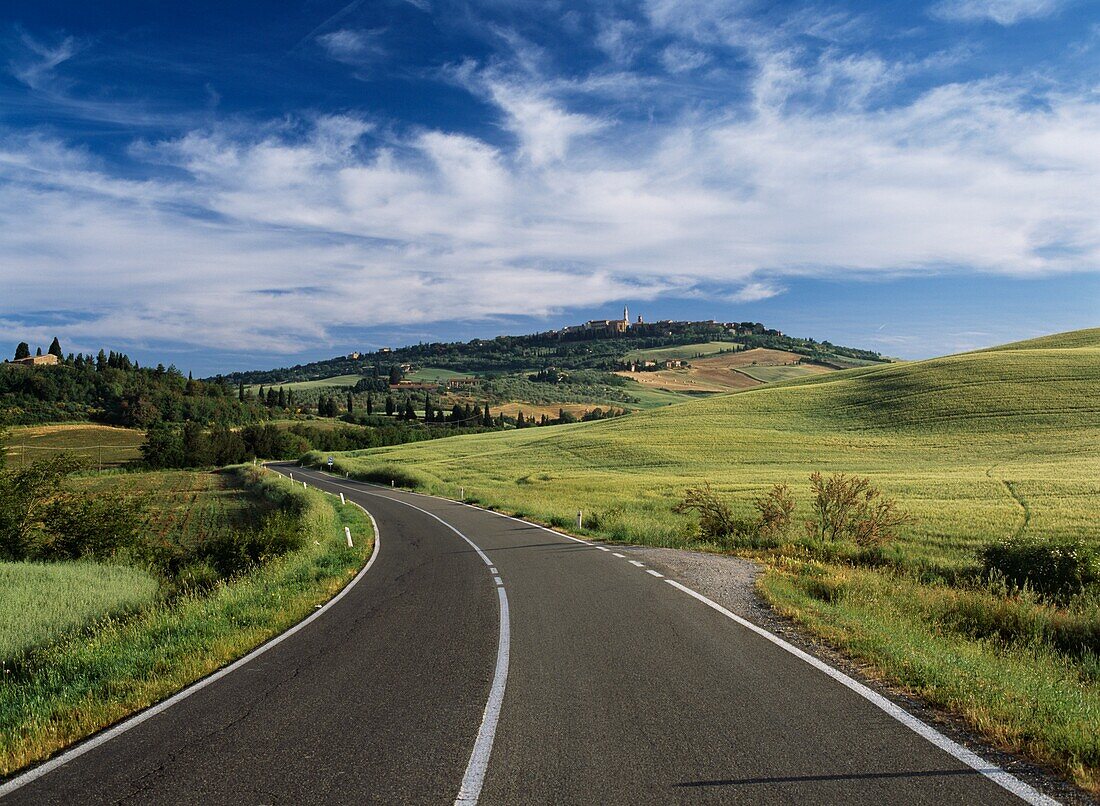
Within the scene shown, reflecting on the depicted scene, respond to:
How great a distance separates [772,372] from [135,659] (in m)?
144

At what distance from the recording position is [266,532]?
65.7 feet

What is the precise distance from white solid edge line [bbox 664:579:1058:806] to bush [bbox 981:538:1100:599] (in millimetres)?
8706

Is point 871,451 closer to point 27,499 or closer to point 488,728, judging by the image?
point 27,499

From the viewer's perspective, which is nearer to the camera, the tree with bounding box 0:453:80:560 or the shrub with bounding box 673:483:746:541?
the shrub with bounding box 673:483:746:541

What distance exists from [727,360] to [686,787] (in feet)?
562

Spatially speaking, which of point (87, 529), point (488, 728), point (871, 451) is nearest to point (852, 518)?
point (488, 728)

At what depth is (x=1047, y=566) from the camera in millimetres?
14469

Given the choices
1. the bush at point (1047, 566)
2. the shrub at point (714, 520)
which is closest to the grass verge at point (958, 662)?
the bush at point (1047, 566)

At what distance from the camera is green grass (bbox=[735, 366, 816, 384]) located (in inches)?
5335

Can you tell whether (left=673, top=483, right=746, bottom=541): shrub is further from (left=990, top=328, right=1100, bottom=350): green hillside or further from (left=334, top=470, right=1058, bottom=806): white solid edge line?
(left=990, top=328, right=1100, bottom=350): green hillside

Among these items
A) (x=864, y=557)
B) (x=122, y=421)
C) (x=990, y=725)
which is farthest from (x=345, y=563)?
(x=122, y=421)

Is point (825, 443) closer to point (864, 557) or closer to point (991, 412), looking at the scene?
point (991, 412)

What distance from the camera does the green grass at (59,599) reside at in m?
11.2

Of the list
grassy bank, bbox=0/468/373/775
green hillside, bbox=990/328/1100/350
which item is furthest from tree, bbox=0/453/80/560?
green hillside, bbox=990/328/1100/350
